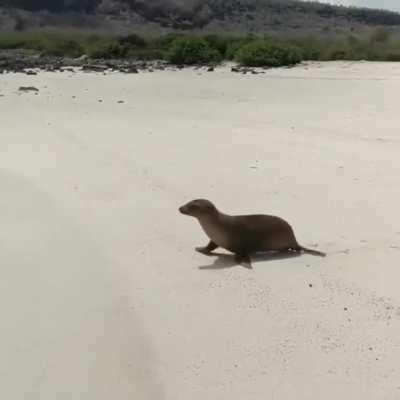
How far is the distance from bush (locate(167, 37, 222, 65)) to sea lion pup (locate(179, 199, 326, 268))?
55.0 ft

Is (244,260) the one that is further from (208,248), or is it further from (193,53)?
(193,53)

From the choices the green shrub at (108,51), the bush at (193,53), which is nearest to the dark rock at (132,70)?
the bush at (193,53)

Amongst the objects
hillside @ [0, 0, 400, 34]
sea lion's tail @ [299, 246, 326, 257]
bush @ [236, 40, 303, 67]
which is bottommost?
hillside @ [0, 0, 400, 34]

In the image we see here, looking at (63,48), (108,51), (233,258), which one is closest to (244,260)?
(233,258)

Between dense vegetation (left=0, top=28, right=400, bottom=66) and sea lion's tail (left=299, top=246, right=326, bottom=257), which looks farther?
dense vegetation (left=0, top=28, right=400, bottom=66)

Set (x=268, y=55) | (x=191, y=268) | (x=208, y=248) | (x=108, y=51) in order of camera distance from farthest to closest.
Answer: (x=108, y=51) < (x=268, y=55) < (x=208, y=248) < (x=191, y=268)

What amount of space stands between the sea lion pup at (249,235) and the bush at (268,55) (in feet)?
47.5

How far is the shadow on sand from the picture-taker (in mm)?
4281

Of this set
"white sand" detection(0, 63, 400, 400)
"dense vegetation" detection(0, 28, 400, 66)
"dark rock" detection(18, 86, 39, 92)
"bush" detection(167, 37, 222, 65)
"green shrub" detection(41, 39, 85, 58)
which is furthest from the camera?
"green shrub" detection(41, 39, 85, 58)

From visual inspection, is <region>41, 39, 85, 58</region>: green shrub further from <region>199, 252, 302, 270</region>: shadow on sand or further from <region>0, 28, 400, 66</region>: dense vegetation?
<region>199, 252, 302, 270</region>: shadow on sand

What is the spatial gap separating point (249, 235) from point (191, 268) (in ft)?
1.31

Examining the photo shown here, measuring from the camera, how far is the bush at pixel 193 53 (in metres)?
20.8

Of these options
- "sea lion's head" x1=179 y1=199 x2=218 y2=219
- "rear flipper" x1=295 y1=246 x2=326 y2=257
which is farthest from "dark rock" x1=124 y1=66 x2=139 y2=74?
"rear flipper" x1=295 y1=246 x2=326 y2=257

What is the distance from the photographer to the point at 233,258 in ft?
14.6
